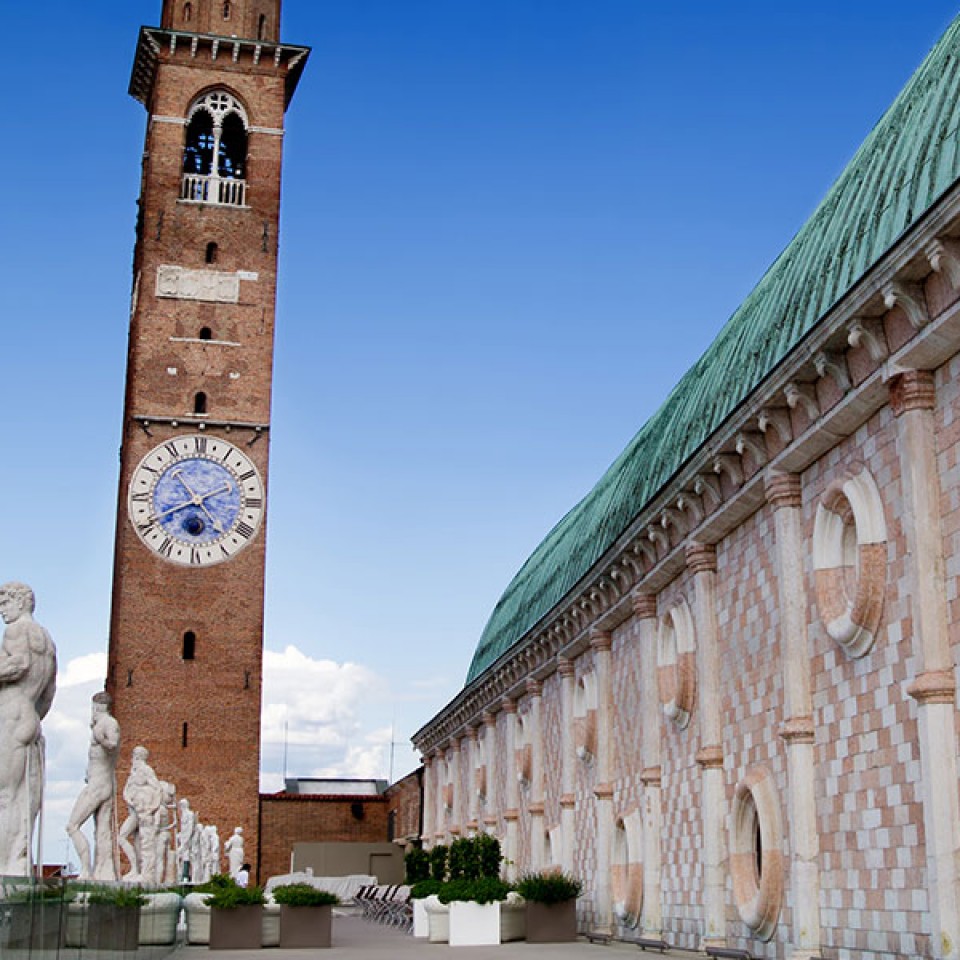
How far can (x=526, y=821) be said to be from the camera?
106ft

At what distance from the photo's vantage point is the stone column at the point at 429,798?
1900 inches

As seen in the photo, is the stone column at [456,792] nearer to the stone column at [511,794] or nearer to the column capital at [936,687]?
the stone column at [511,794]

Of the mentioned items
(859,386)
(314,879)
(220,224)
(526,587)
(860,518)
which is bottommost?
(314,879)

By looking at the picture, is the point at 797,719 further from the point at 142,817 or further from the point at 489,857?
the point at 489,857

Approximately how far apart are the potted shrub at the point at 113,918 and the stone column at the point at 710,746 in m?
6.98

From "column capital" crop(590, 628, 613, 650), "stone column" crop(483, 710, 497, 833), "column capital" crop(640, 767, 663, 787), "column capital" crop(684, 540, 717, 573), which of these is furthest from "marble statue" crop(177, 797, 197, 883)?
"column capital" crop(684, 540, 717, 573)

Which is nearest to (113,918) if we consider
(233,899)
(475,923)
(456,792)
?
(233,899)

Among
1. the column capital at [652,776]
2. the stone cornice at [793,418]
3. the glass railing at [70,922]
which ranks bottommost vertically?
the glass railing at [70,922]

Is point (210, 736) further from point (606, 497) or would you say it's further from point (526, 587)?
point (606, 497)

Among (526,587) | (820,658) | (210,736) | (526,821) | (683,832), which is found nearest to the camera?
(820,658)

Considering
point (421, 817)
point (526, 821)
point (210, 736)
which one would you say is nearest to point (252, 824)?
point (210, 736)

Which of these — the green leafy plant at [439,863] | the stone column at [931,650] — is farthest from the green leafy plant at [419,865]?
the stone column at [931,650]

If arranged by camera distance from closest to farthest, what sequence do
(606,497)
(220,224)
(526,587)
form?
(606,497) < (526,587) < (220,224)

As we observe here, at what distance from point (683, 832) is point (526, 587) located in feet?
66.0
